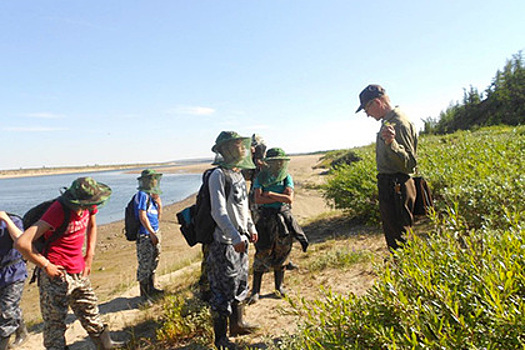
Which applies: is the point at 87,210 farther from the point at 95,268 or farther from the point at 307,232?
the point at 95,268

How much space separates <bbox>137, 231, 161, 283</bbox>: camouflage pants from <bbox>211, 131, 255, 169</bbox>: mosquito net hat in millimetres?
2553

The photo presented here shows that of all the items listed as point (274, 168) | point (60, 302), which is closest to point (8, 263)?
point (60, 302)

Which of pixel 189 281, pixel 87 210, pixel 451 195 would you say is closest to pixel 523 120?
pixel 451 195

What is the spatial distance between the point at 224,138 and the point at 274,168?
1198 mm

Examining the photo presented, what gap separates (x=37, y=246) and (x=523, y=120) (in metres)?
26.0

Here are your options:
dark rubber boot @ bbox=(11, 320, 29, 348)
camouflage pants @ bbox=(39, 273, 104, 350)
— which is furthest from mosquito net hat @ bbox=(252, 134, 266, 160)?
dark rubber boot @ bbox=(11, 320, 29, 348)

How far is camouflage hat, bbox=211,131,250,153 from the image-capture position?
3012 mm

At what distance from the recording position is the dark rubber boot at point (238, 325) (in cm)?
321

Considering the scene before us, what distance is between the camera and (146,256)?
4996 millimetres

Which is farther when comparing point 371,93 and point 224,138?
point 371,93

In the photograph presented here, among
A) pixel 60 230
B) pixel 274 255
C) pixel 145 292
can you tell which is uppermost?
pixel 60 230

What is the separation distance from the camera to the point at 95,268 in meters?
8.95

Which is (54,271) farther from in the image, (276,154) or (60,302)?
(276,154)

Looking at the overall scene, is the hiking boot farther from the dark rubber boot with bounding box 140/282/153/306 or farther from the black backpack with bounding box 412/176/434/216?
the black backpack with bounding box 412/176/434/216
